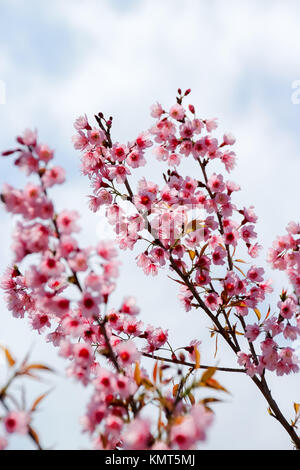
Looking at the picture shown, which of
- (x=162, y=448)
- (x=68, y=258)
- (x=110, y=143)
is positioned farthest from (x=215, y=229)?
(x=162, y=448)

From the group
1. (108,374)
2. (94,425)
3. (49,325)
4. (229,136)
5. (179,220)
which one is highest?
(229,136)

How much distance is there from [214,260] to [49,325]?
5.16 feet

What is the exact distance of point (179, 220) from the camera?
4277 mm

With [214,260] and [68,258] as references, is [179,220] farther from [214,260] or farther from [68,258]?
[68,258]

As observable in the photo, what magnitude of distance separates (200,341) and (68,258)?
2.03m

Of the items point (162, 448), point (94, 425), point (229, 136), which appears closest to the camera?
point (162, 448)

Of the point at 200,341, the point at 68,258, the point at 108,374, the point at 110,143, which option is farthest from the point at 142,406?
the point at 110,143

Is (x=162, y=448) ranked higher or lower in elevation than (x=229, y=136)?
lower

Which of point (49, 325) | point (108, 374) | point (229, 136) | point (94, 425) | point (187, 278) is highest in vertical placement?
point (229, 136)

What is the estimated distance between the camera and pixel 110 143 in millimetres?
4734

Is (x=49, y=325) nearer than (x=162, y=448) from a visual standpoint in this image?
No

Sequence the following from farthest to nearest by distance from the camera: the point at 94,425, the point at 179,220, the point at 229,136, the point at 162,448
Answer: the point at 229,136 → the point at 179,220 → the point at 94,425 → the point at 162,448

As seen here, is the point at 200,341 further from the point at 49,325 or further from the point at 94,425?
the point at 94,425
